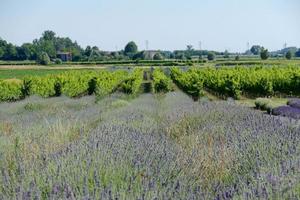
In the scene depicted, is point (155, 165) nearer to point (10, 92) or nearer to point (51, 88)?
point (10, 92)

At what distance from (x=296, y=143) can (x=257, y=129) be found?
106 cm

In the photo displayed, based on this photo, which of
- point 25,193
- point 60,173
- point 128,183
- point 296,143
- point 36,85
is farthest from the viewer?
point 36,85

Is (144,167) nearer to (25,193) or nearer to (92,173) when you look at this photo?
(92,173)

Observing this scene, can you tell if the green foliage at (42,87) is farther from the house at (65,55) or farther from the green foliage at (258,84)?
the house at (65,55)

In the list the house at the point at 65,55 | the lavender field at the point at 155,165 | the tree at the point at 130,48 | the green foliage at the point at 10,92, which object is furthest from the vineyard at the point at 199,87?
the tree at the point at 130,48

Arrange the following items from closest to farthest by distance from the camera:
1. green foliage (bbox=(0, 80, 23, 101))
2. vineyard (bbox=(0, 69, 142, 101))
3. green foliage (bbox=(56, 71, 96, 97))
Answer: green foliage (bbox=(0, 80, 23, 101)) → vineyard (bbox=(0, 69, 142, 101)) → green foliage (bbox=(56, 71, 96, 97))

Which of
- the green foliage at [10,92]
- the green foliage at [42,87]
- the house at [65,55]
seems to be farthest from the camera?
the house at [65,55]

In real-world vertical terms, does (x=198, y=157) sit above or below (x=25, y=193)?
below

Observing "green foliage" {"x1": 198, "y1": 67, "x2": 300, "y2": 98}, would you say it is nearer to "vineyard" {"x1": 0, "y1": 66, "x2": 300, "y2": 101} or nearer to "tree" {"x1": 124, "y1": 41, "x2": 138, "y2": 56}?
"vineyard" {"x1": 0, "y1": 66, "x2": 300, "y2": 101}

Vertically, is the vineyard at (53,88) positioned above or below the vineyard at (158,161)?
below

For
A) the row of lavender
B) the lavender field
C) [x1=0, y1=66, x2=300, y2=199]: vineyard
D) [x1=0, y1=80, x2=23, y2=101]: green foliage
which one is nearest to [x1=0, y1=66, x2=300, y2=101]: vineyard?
[x1=0, y1=80, x2=23, y2=101]: green foliage

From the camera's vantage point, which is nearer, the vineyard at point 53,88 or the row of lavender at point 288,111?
the row of lavender at point 288,111

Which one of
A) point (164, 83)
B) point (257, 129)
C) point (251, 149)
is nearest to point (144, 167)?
point (251, 149)

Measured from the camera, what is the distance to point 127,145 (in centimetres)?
437
